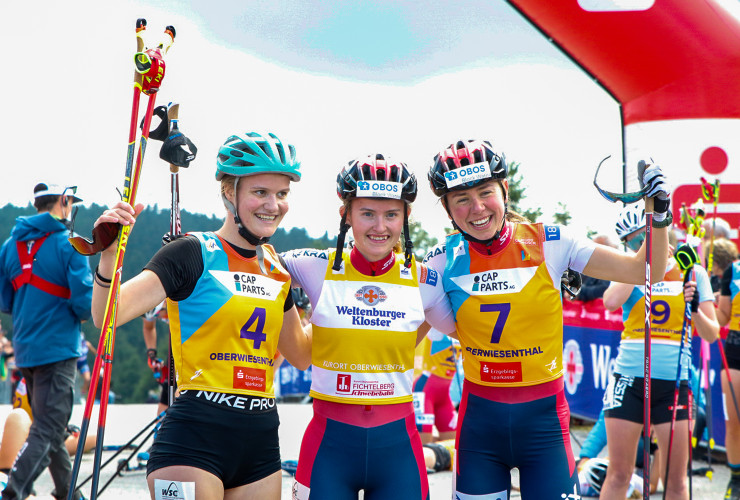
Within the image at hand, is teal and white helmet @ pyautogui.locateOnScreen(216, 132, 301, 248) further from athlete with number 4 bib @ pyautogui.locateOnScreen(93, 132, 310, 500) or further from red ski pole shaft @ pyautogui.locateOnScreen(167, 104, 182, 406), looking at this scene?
red ski pole shaft @ pyautogui.locateOnScreen(167, 104, 182, 406)

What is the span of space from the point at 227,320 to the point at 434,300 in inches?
43.0

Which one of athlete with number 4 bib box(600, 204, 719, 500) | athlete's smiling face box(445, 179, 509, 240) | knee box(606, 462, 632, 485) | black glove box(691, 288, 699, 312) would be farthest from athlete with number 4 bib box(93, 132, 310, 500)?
black glove box(691, 288, 699, 312)

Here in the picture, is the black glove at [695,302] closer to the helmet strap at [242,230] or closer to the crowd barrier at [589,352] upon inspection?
the helmet strap at [242,230]

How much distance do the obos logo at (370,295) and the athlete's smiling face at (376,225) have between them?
0.15 meters

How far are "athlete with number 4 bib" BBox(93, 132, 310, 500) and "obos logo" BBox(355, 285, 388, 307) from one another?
352 mm

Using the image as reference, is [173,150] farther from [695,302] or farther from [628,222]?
[695,302]

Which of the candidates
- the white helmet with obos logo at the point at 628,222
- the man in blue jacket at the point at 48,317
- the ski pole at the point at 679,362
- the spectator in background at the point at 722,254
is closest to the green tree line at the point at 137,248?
the man in blue jacket at the point at 48,317

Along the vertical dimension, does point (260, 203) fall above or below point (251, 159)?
below

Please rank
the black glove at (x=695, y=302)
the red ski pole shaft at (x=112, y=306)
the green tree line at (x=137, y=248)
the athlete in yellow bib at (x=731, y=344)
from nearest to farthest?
the red ski pole shaft at (x=112, y=306) → the black glove at (x=695, y=302) → the athlete in yellow bib at (x=731, y=344) → the green tree line at (x=137, y=248)

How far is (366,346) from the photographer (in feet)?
10.6

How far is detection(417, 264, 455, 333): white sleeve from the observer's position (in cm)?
349

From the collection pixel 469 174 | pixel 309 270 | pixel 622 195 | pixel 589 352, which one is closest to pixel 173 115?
pixel 309 270

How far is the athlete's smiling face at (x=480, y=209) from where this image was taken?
3506mm

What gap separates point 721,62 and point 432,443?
6392 mm
